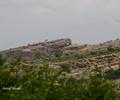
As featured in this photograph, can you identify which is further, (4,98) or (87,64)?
(87,64)

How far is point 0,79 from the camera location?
3431 centimetres

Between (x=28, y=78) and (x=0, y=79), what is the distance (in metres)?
2.28

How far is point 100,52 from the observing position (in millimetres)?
170375

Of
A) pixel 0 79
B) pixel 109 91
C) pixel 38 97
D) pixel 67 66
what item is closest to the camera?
pixel 38 97

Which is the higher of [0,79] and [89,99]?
[0,79]

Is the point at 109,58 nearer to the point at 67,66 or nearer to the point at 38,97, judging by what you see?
the point at 67,66

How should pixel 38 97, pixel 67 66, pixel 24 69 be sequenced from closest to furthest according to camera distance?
pixel 38 97
pixel 24 69
pixel 67 66

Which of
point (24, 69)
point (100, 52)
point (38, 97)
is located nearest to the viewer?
point (38, 97)

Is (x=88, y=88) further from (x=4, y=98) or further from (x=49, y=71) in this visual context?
(x=4, y=98)

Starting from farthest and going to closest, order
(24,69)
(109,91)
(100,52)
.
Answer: (100,52) → (109,91) → (24,69)

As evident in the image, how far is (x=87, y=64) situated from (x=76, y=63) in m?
4.20

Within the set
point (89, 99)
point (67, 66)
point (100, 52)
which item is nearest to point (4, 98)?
point (89, 99)

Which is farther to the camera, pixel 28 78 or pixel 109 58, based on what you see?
pixel 109 58

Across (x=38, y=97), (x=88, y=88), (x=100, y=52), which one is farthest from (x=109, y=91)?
(x=100, y=52)
